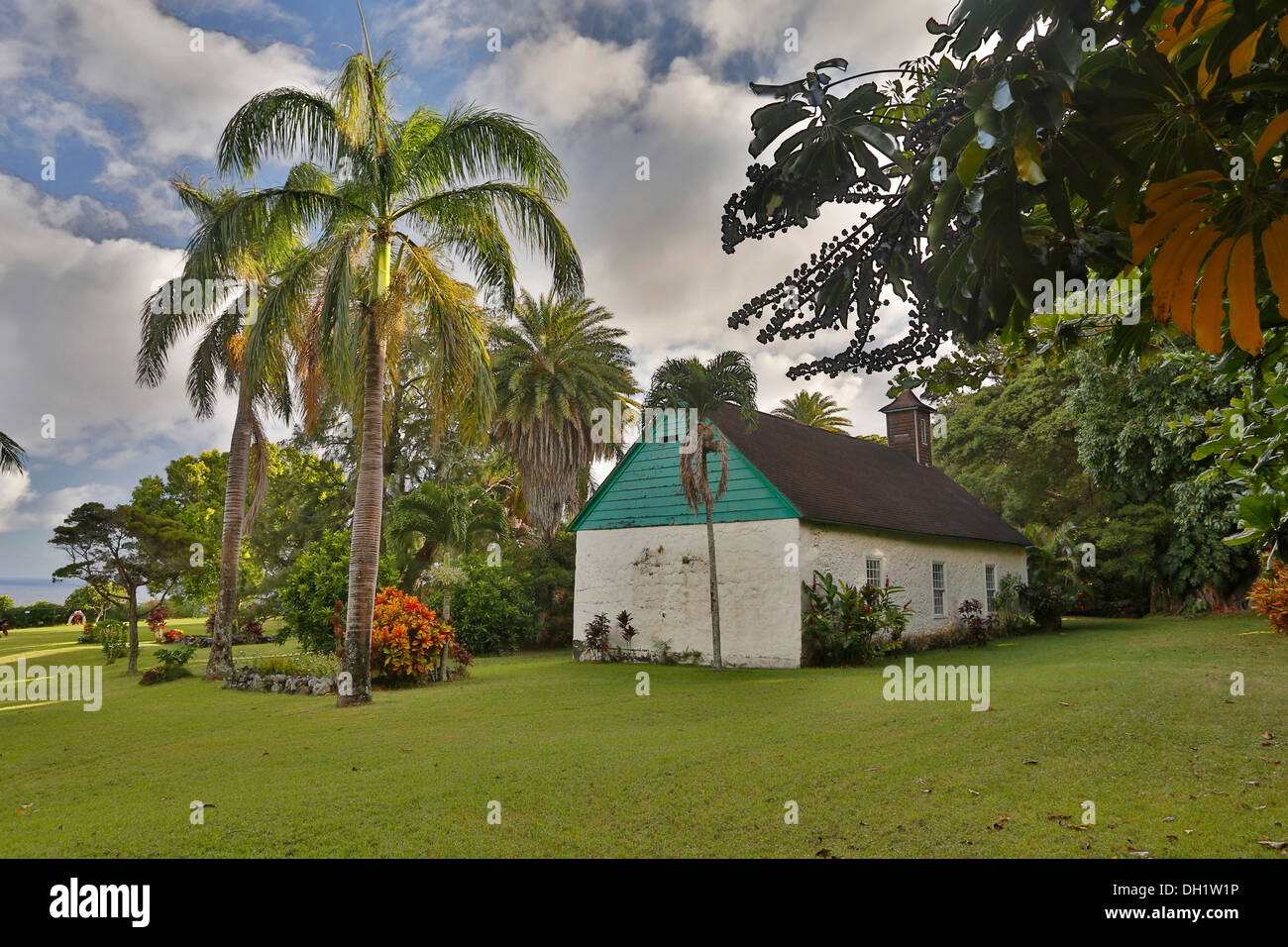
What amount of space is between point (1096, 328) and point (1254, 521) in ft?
4.91

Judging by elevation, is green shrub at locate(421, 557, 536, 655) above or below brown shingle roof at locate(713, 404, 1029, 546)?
below

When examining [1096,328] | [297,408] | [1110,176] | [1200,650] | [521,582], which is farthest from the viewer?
[521,582]

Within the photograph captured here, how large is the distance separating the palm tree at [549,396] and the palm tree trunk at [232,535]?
11666mm

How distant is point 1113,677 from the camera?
13.0 m

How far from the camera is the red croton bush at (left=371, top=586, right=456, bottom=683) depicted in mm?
16234

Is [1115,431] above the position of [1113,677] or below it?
above

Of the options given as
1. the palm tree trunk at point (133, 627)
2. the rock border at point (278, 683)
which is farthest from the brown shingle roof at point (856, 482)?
the palm tree trunk at point (133, 627)

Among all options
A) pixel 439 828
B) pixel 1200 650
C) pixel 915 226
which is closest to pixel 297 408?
pixel 439 828

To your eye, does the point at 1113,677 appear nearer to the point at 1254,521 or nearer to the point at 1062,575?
the point at 1254,521

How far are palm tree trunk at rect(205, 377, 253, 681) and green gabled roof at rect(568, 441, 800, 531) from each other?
327 inches

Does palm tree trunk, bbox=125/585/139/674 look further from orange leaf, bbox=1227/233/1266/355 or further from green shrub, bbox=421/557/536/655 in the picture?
orange leaf, bbox=1227/233/1266/355

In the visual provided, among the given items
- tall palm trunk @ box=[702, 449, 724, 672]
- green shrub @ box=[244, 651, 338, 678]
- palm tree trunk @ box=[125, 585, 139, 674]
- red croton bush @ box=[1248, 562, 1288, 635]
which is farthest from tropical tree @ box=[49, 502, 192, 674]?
red croton bush @ box=[1248, 562, 1288, 635]

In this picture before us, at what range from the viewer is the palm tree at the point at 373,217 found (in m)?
13.3

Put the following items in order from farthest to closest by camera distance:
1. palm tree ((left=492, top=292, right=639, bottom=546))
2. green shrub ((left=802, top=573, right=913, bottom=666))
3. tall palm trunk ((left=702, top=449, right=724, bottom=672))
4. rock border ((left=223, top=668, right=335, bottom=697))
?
palm tree ((left=492, top=292, right=639, bottom=546))
tall palm trunk ((left=702, top=449, right=724, bottom=672))
green shrub ((left=802, top=573, right=913, bottom=666))
rock border ((left=223, top=668, right=335, bottom=697))
